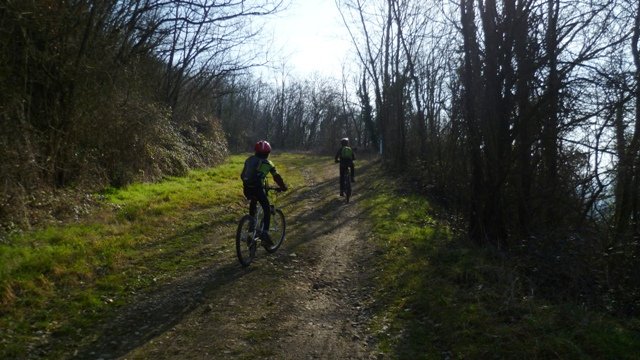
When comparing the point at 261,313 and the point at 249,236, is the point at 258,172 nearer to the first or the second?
the point at 249,236

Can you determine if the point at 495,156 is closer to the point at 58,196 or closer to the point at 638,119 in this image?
the point at 638,119

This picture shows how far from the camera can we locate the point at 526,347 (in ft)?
15.6

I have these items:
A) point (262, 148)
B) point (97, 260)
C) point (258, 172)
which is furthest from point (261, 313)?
point (97, 260)

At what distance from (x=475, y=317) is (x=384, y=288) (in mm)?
1915

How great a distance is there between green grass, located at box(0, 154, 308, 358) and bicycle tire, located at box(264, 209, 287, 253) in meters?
0.90

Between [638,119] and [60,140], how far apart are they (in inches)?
517

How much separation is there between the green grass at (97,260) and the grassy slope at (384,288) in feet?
0.06

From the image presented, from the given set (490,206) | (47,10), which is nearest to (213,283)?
(490,206)

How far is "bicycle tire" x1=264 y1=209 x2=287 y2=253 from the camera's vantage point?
884 centimetres

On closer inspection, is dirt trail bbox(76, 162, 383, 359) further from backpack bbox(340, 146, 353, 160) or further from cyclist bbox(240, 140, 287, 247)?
backpack bbox(340, 146, 353, 160)

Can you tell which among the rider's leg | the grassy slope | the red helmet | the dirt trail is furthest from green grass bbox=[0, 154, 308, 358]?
the red helmet

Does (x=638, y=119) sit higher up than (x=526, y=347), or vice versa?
(x=638, y=119)

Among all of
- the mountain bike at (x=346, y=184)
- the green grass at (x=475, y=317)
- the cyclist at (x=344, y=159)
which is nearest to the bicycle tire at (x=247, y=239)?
the green grass at (x=475, y=317)

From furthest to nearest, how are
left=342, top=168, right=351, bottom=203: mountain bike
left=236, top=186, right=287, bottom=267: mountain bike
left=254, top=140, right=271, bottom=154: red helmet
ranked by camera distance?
left=342, top=168, right=351, bottom=203: mountain bike < left=254, top=140, right=271, bottom=154: red helmet < left=236, top=186, right=287, bottom=267: mountain bike
